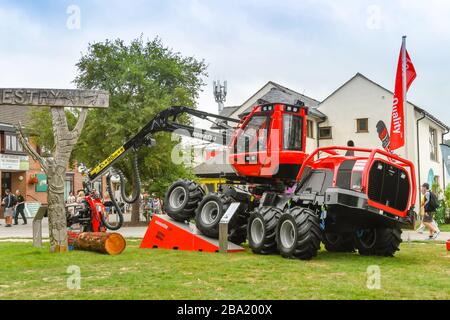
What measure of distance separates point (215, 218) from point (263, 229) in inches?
68.1

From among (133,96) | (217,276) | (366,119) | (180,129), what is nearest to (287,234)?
(217,276)

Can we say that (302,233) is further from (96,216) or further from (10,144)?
(10,144)

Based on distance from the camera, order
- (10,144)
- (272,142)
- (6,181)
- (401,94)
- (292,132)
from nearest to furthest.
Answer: (272,142), (292,132), (401,94), (10,144), (6,181)

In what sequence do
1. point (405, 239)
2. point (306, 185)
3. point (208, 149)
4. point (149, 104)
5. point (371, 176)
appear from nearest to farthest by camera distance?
point (371, 176)
point (306, 185)
point (208, 149)
point (405, 239)
point (149, 104)

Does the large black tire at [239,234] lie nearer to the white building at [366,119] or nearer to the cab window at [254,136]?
the cab window at [254,136]

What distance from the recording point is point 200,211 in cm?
1469

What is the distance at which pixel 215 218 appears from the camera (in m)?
14.3

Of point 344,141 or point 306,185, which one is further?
point 344,141

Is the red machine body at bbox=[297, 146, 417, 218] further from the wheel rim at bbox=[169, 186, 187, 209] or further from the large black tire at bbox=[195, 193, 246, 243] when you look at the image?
the wheel rim at bbox=[169, 186, 187, 209]

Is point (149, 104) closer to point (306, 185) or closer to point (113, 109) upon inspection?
point (113, 109)

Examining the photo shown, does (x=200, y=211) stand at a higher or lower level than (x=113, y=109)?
lower

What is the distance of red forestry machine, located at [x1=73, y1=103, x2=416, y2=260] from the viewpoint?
11.8 metres
